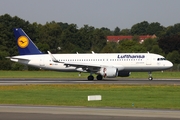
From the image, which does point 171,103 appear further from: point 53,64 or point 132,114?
point 53,64

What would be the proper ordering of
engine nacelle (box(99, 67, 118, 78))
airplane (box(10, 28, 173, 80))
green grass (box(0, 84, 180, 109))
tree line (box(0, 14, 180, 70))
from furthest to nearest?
tree line (box(0, 14, 180, 70)) < airplane (box(10, 28, 173, 80)) < engine nacelle (box(99, 67, 118, 78)) < green grass (box(0, 84, 180, 109))

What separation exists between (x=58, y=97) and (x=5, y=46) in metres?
93.5

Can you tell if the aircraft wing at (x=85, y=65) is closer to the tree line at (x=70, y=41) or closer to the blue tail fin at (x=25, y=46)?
the blue tail fin at (x=25, y=46)

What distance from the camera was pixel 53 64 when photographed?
2414 inches

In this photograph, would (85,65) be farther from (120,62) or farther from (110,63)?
(120,62)

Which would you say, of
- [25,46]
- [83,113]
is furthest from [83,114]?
[25,46]

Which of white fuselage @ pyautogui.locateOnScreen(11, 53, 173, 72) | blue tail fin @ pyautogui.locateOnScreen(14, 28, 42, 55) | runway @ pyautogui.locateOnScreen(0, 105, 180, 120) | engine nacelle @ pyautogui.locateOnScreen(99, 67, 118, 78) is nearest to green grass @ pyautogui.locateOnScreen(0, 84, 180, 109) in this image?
runway @ pyautogui.locateOnScreen(0, 105, 180, 120)

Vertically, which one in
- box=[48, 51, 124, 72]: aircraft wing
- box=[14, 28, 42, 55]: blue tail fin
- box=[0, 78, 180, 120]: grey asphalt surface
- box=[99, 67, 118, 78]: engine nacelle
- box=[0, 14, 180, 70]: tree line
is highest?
box=[0, 14, 180, 70]: tree line

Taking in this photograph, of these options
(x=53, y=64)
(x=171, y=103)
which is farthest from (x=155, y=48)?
(x=171, y=103)

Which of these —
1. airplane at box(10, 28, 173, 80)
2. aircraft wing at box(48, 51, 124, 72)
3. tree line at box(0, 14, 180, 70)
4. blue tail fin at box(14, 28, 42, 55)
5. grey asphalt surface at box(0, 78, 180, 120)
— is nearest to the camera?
grey asphalt surface at box(0, 78, 180, 120)

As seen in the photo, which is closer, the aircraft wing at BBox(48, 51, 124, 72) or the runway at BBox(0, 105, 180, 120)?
the runway at BBox(0, 105, 180, 120)

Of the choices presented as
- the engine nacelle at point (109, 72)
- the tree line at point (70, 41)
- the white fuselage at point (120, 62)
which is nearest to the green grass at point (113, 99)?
the engine nacelle at point (109, 72)

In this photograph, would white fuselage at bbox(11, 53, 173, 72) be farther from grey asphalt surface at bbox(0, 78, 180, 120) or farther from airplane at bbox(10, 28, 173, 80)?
grey asphalt surface at bbox(0, 78, 180, 120)

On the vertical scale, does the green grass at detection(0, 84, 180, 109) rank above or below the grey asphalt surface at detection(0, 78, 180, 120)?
above
